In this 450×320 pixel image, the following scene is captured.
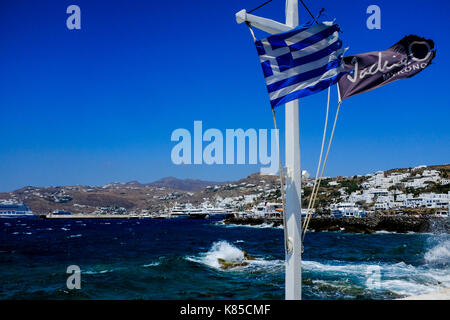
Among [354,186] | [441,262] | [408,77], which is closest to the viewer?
[408,77]

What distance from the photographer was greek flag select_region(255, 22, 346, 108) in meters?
3.85

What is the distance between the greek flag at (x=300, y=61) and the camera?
12.6ft

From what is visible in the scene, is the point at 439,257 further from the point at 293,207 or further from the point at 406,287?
the point at 293,207

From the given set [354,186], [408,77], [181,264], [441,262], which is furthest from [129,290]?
[354,186]

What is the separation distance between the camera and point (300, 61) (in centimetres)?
397

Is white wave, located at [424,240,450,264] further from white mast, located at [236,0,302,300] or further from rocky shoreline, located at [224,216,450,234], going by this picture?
rocky shoreline, located at [224,216,450,234]

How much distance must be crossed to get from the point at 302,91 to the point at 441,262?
22426 mm

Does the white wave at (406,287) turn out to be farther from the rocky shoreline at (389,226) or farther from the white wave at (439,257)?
the rocky shoreline at (389,226)

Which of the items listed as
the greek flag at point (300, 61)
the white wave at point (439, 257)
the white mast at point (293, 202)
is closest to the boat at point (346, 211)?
the white wave at point (439, 257)

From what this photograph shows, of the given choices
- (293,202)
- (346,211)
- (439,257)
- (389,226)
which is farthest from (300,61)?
(346,211)

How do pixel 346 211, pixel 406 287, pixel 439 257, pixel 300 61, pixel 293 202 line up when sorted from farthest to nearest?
pixel 346 211 → pixel 439 257 → pixel 406 287 → pixel 300 61 → pixel 293 202
